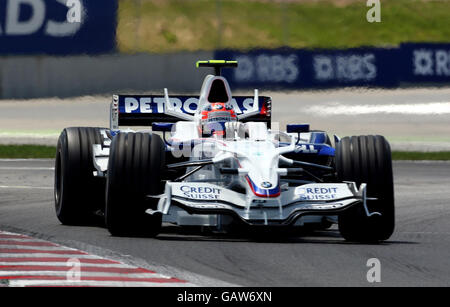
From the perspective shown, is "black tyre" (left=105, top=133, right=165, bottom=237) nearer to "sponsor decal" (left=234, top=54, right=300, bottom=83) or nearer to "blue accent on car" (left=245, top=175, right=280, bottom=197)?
"blue accent on car" (left=245, top=175, right=280, bottom=197)

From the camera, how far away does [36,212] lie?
1422 centimetres

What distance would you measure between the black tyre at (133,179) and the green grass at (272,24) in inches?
705

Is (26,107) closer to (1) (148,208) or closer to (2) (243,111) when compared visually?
(2) (243,111)

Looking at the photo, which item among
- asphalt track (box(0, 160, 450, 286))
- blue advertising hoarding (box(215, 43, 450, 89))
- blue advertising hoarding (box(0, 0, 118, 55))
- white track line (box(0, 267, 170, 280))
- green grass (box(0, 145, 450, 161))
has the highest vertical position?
blue advertising hoarding (box(0, 0, 118, 55))

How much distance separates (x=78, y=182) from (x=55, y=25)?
1889cm

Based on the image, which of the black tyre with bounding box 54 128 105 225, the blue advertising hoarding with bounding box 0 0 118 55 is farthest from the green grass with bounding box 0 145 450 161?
the black tyre with bounding box 54 128 105 225

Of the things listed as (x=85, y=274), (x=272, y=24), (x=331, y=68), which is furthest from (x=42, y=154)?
(x=85, y=274)

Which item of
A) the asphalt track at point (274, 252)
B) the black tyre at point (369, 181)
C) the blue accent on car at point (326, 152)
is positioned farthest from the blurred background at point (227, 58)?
the black tyre at point (369, 181)

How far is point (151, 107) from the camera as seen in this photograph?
1457 cm

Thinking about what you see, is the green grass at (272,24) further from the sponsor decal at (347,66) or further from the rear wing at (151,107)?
the rear wing at (151,107)

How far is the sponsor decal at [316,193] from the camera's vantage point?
1113cm

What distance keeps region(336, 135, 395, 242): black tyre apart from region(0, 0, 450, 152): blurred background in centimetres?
1642

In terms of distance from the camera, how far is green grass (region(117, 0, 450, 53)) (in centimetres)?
3025
